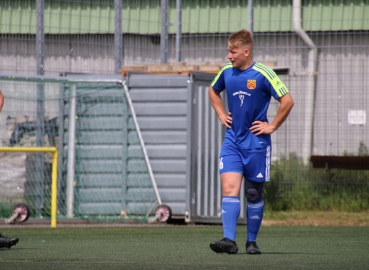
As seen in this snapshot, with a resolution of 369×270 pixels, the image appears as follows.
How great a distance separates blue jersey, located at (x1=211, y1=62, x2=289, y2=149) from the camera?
7.43 metres

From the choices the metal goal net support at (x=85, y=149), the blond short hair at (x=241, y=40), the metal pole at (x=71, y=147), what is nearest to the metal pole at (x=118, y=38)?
the metal goal net support at (x=85, y=149)

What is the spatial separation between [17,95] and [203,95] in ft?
8.63

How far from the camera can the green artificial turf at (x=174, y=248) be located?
641 centimetres

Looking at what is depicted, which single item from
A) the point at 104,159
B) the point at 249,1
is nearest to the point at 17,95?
the point at 104,159

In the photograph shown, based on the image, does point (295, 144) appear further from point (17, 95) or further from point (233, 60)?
point (233, 60)

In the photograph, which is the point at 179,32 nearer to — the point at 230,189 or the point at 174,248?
the point at 174,248

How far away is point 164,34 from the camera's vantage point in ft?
45.9

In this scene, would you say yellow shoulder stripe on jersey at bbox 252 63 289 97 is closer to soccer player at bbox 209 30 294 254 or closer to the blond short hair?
soccer player at bbox 209 30 294 254

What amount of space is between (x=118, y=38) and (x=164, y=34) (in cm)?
82

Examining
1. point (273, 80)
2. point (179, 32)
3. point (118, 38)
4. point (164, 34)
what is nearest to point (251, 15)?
point (179, 32)

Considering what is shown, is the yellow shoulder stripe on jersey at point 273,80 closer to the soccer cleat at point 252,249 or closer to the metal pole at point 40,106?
the soccer cleat at point 252,249

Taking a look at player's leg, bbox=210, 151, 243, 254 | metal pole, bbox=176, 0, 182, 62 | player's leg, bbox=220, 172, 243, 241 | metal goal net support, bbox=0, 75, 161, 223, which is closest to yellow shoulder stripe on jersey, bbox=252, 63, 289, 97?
player's leg, bbox=210, 151, 243, 254

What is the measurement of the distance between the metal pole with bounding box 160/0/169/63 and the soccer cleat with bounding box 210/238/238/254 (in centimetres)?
694

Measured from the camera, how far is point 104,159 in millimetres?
13172
